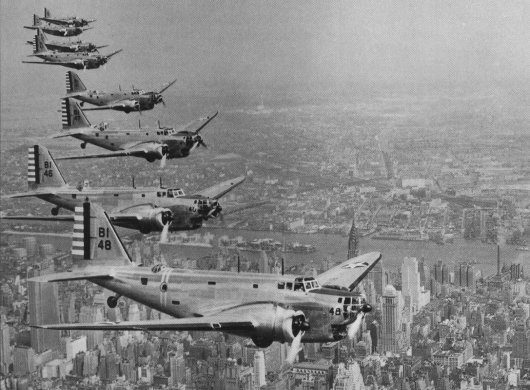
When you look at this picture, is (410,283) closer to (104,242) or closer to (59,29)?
(104,242)

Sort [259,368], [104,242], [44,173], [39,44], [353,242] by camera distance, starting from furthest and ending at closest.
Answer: [39,44], [353,242], [44,173], [259,368], [104,242]

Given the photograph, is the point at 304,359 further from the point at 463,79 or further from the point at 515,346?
the point at 463,79

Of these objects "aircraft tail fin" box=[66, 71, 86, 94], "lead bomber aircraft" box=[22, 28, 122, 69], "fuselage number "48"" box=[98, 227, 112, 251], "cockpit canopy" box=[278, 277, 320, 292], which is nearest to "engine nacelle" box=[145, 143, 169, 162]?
"fuselage number "48"" box=[98, 227, 112, 251]

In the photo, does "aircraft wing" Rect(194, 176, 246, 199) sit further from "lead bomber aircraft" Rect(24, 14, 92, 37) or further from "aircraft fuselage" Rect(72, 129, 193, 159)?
"lead bomber aircraft" Rect(24, 14, 92, 37)

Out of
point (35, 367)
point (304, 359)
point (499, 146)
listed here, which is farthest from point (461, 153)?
point (35, 367)

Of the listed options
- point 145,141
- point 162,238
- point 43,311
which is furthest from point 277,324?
point 43,311

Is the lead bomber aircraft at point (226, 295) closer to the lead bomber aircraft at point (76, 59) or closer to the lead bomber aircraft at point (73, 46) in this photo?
the lead bomber aircraft at point (76, 59)
